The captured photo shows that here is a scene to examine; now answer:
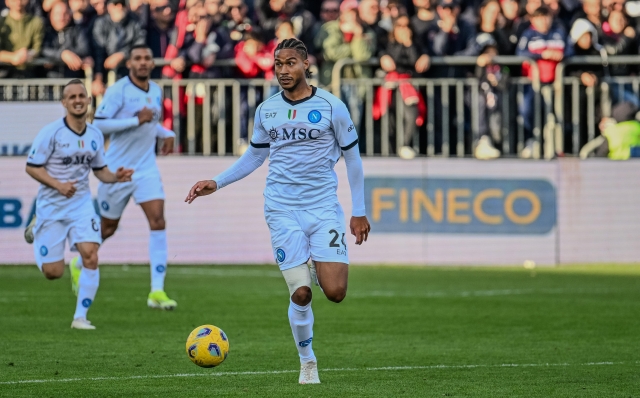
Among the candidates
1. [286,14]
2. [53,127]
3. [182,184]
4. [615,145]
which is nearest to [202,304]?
[53,127]

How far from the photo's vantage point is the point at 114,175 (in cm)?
1218

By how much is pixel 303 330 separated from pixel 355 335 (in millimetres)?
3066

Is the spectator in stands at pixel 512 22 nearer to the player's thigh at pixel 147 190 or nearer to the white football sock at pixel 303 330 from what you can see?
the player's thigh at pixel 147 190

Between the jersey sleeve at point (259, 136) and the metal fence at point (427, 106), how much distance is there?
10451 mm

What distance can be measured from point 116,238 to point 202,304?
547 cm

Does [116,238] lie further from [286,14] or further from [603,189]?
[603,189]

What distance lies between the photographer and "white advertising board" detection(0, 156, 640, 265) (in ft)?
63.1

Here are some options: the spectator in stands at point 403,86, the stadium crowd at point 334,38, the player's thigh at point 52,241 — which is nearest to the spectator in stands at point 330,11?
the stadium crowd at point 334,38

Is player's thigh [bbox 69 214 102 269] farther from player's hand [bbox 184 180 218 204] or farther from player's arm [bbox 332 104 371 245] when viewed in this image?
player's arm [bbox 332 104 371 245]

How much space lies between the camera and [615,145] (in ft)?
63.5

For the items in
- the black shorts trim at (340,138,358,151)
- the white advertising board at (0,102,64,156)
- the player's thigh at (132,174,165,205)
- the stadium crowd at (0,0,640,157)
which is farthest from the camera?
the stadium crowd at (0,0,640,157)

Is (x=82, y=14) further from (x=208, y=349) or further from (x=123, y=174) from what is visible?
(x=208, y=349)

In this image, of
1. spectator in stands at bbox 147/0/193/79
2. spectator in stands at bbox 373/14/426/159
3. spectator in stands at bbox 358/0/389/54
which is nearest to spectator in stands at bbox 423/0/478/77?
spectator in stands at bbox 373/14/426/159

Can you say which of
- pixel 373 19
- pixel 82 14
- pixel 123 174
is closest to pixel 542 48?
pixel 373 19
